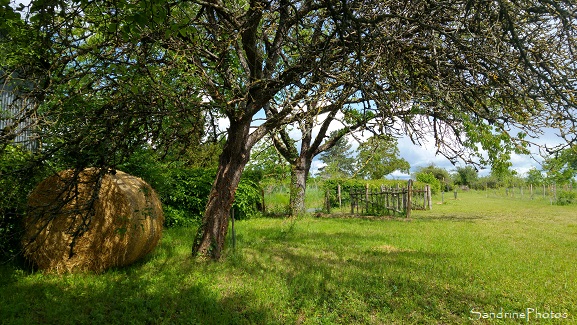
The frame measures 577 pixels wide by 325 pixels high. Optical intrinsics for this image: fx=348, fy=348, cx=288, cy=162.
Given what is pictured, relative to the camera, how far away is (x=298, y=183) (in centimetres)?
1473

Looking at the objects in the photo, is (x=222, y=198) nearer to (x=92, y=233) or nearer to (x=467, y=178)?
(x=92, y=233)

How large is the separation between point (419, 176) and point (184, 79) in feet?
145

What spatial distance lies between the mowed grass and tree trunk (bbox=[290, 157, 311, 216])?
4.84 meters

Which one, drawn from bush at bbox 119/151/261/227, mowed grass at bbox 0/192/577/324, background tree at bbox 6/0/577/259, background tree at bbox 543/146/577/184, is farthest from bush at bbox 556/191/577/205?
background tree at bbox 6/0/577/259

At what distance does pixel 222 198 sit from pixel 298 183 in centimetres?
769

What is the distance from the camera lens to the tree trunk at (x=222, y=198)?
7156 mm

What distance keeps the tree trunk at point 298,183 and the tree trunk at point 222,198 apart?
6.21m

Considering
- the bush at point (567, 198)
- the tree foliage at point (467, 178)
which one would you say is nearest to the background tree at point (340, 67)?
the bush at point (567, 198)

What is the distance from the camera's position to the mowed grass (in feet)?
15.3

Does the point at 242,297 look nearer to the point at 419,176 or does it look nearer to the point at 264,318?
the point at 264,318

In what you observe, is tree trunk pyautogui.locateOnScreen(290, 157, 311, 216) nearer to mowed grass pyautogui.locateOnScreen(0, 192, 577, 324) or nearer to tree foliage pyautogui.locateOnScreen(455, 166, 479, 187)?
mowed grass pyautogui.locateOnScreen(0, 192, 577, 324)

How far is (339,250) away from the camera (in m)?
8.55

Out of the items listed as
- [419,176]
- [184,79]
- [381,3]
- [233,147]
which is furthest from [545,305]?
[419,176]

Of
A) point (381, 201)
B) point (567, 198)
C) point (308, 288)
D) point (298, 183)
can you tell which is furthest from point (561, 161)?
point (567, 198)
